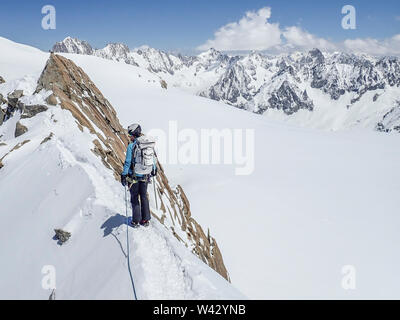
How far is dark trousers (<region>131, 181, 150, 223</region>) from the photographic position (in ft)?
31.0

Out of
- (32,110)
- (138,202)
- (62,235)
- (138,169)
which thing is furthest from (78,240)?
(32,110)

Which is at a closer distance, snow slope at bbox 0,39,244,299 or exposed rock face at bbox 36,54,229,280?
snow slope at bbox 0,39,244,299

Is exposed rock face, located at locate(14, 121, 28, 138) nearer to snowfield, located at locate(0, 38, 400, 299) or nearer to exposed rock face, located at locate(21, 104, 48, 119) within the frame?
snowfield, located at locate(0, 38, 400, 299)

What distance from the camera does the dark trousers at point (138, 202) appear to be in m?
9.44

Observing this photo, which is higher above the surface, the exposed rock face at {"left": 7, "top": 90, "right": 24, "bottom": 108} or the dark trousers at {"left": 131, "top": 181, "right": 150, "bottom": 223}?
the exposed rock face at {"left": 7, "top": 90, "right": 24, "bottom": 108}

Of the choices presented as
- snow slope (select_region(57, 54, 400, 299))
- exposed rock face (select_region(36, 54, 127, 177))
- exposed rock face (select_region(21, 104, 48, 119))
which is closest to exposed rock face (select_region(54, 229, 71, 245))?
exposed rock face (select_region(36, 54, 127, 177))

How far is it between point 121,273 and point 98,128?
A: 1585 cm

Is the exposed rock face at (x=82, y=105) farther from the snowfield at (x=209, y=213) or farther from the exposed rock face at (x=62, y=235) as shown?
the exposed rock face at (x=62, y=235)

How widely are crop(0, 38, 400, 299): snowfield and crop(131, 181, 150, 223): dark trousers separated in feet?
1.62

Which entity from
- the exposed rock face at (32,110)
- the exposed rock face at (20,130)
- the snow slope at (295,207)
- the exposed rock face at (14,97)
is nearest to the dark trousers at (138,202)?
the exposed rock face at (20,130)

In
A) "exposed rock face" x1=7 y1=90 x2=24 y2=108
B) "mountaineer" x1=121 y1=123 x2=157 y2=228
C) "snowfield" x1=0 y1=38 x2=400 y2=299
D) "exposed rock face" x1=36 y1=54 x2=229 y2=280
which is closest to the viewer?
"snowfield" x1=0 y1=38 x2=400 y2=299

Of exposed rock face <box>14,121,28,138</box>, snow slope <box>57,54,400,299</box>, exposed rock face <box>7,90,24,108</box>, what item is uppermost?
exposed rock face <box>7,90,24,108</box>

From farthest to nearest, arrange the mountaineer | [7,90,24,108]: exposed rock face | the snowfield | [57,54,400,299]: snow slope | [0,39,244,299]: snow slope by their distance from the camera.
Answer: [57,54,400,299]: snow slope
[7,90,24,108]: exposed rock face
the mountaineer
the snowfield
[0,39,244,299]: snow slope
